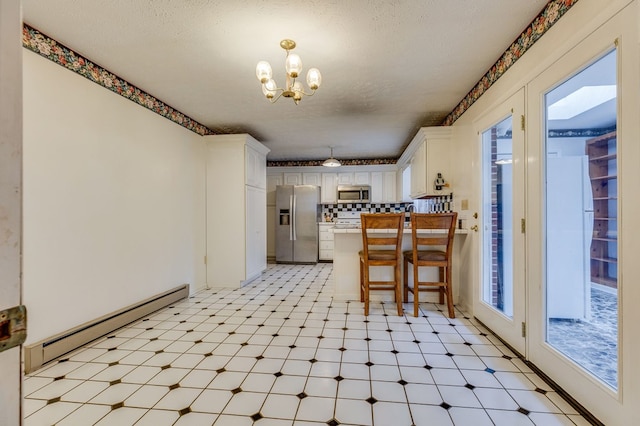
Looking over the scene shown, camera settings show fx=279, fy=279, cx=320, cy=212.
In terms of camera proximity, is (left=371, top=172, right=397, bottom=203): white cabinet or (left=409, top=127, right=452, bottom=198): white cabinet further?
(left=371, top=172, right=397, bottom=203): white cabinet

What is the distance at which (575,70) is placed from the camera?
1525 millimetres

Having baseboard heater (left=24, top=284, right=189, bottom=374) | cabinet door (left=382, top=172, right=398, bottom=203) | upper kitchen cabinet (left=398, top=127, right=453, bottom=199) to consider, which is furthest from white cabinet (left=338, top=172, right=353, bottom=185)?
baseboard heater (left=24, top=284, right=189, bottom=374)

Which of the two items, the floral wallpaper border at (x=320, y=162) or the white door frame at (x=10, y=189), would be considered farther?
the floral wallpaper border at (x=320, y=162)

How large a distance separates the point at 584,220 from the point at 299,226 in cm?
482

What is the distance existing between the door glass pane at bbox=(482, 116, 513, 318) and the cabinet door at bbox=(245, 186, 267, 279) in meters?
3.02

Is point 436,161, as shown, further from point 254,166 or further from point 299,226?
point 299,226

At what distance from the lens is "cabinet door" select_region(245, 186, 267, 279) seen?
4.15m

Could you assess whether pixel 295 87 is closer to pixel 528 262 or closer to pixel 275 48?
pixel 275 48

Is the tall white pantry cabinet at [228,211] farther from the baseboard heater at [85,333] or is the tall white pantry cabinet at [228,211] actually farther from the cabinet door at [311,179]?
the cabinet door at [311,179]

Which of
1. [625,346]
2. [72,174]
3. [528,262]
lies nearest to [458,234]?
[528,262]

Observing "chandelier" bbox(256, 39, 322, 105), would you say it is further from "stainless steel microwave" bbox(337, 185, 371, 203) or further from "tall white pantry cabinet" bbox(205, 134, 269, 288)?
"stainless steel microwave" bbox(337, 185, 371, 203)

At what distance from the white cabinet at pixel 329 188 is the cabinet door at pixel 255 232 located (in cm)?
184

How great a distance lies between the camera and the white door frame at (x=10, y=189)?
18.8 inches

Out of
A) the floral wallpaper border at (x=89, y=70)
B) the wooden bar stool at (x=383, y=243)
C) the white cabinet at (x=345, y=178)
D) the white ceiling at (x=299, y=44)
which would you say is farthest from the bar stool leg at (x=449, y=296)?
the white cabinet at (x=345, y=178)
